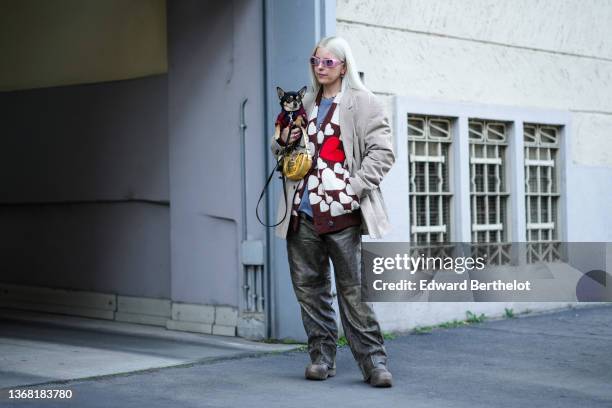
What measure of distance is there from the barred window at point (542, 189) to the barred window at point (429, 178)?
3.85 ft

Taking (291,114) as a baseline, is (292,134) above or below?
below

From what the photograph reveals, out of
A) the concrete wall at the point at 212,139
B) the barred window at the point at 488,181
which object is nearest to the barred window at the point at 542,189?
the barred window at the point at 488,181

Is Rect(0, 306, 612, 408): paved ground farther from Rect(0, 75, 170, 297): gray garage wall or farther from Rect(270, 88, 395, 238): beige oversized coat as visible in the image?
Rect(0, 75, 170, 297): gray garage wall

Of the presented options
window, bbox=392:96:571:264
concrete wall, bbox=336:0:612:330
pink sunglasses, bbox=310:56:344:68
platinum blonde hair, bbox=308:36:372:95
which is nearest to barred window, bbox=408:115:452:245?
window, bbox=392:96:571:264

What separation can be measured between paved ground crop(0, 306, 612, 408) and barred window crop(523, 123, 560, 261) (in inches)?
83.7

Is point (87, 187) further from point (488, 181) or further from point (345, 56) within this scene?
point (345, 56)

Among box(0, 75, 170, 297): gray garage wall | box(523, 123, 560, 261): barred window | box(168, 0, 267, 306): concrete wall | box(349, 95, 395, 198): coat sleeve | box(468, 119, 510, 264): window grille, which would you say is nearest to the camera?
box(349, 95, 395, 198): coat sleeve

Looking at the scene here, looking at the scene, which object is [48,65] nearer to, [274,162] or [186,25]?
[186,25]

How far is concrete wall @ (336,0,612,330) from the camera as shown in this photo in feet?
32.4

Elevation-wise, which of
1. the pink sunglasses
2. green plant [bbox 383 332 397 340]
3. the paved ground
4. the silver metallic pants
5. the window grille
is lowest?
the paved ground

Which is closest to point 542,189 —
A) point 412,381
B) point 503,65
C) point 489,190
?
point 489,190

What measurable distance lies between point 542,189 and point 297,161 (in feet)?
17.0

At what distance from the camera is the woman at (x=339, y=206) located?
7059mm

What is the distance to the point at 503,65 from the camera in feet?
36.4
